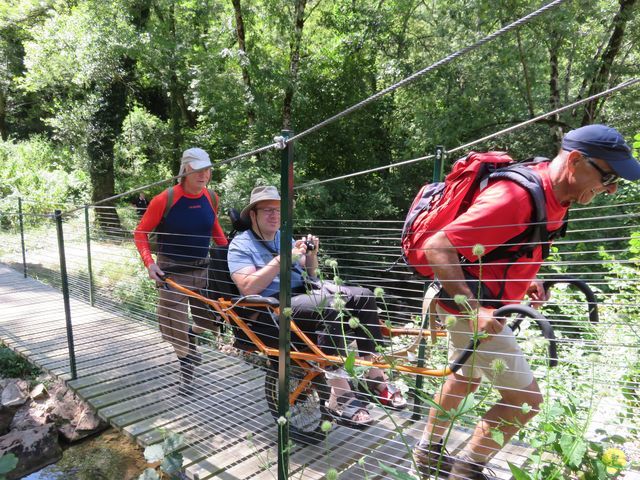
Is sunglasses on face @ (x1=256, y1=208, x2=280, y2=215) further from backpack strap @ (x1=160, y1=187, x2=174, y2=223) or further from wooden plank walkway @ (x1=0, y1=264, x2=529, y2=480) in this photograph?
wooden plank walkway @ (x1=0, y1=264, x2=529, y2=480)

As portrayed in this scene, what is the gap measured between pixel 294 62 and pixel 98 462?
873 centimetres

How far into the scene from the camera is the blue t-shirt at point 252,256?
2.51m

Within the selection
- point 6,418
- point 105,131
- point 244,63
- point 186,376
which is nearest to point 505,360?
point 186,376

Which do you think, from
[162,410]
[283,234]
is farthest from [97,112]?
[283,234]

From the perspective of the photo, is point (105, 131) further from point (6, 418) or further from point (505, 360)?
point (505, 360)

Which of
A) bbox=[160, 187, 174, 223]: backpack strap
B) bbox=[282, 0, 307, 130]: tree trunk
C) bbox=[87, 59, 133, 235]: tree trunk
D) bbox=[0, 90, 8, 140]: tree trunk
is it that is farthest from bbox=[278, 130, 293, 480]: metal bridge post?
→ bbox=[0, 90, 8, 140]: tree trunk

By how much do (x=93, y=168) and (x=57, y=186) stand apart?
1.63 m

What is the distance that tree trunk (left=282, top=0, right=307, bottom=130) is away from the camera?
955cm

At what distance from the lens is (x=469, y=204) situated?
1.71 metres

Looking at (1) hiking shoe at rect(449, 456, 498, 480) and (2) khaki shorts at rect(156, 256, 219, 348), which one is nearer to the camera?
(1) hiking shoe at rect(449, 456, 498, 480)

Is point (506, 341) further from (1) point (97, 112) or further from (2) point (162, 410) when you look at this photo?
(1) point (97, 112)

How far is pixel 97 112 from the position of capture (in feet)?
34.7

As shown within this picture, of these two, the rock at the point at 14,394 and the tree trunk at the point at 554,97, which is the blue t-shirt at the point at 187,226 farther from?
the tree trunk at the point at 554,97

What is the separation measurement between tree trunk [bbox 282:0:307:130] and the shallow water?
751 centimetres
